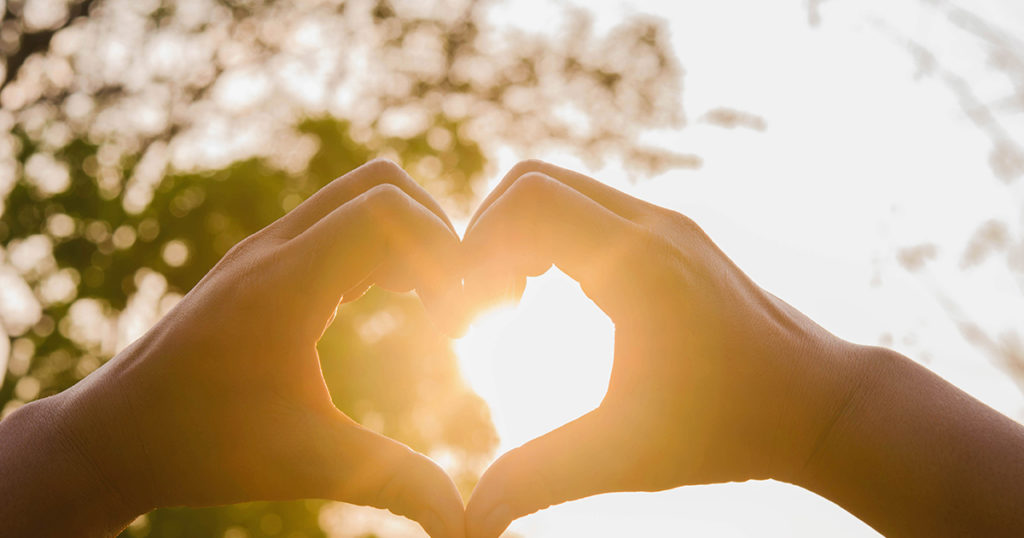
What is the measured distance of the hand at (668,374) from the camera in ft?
8.19

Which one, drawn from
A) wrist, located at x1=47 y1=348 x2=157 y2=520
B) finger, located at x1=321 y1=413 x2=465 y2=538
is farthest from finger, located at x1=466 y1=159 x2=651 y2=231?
wrist, located at x1=47 y1=348 x2=157 y2=520

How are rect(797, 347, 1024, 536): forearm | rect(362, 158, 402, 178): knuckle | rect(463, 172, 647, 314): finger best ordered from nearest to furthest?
rect(797, 347, 1024, 536): forearm
rect(463, 172, 647, 314): finger
rect(362, 158, 402, 178): knuckle

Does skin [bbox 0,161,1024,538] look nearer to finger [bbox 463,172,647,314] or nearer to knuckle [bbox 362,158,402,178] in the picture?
finger [bbox 463,172,647,314]

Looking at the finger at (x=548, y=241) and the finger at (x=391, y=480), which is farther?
the finger at (x=548, y=241)

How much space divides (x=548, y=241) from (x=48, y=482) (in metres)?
1.94

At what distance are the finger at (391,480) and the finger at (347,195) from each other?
777 mm

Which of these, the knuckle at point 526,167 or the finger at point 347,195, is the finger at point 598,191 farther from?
the finger at point 347,195

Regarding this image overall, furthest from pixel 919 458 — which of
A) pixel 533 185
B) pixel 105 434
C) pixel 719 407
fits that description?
pixel 105 434

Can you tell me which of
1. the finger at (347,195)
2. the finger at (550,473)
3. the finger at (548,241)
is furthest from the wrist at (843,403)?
the finger at (347,195)

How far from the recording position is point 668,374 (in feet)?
8.38

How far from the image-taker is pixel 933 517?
2.38 m

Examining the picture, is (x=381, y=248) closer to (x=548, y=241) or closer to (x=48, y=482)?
(x=548, y=241)

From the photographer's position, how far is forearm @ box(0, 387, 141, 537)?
2393 millimetres

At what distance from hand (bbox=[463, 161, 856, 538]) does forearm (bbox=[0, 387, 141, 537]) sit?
52.9 inches
